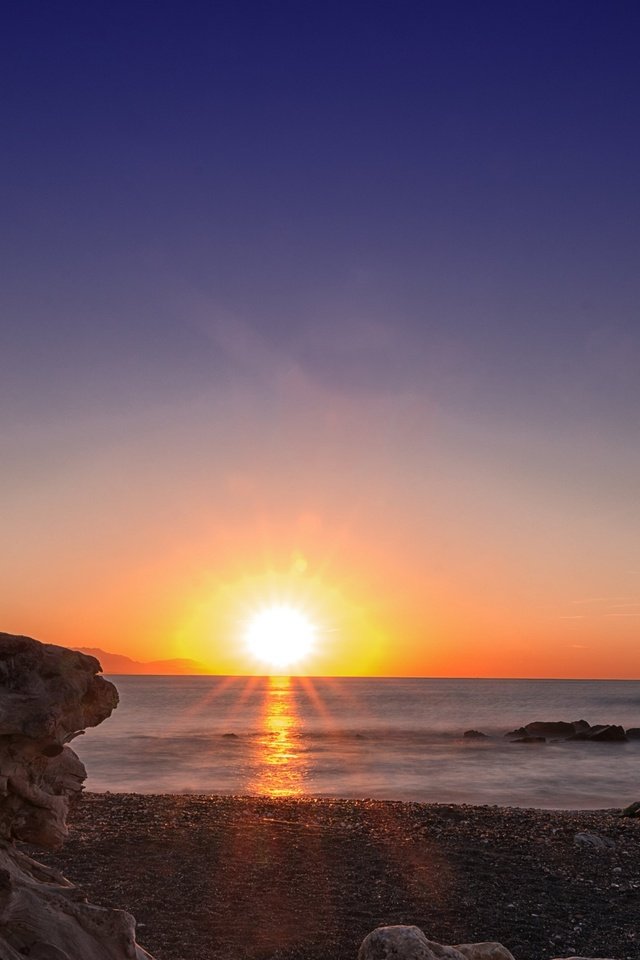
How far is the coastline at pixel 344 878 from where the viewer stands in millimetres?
9781

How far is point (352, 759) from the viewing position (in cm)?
4347

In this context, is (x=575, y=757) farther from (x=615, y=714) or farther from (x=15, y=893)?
(x=615, y=714)

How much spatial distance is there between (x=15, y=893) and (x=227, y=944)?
4.20 metres

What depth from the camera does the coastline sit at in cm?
978

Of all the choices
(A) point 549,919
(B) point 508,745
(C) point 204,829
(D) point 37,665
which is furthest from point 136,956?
(B) point 508,745

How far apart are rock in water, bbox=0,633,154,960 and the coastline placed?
9.90 ft

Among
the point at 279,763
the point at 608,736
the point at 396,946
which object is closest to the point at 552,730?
the point at 608,736

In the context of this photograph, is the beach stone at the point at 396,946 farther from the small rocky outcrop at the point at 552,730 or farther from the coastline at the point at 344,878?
the small rocky outcrop at the point at 552,730

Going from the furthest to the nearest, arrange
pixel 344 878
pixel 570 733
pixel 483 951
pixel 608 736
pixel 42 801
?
pixel 570 733
pixel 608 736
pixel 344 878
pixel 483 951
pixel 42 801

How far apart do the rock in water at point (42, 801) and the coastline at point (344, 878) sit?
3.02m

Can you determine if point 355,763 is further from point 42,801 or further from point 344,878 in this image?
point 42,801

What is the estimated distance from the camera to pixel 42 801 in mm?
6707

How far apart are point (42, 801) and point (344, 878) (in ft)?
22.6

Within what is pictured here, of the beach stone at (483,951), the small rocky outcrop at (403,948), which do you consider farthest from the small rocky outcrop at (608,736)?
the small rocky outcrop at (403,948)
